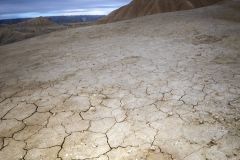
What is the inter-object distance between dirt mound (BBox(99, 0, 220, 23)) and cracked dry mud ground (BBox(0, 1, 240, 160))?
71.6 ft

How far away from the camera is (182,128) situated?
2.10 m

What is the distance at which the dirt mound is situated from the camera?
987 inches

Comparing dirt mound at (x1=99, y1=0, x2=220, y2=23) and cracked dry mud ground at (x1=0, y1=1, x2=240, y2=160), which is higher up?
dirt mound at (x1=99, y1=0, x2=220, y2=23)

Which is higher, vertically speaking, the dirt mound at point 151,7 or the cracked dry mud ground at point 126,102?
the dirt mound at point 151,7

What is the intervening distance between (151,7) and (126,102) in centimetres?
2549

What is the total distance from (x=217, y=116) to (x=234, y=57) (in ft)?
5.90

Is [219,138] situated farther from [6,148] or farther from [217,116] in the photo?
[6,148]

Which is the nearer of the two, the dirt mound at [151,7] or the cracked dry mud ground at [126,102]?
the cracked dry mud ground at [126,102]

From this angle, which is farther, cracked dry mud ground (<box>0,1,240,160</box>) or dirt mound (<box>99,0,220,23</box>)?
dirt mound (<box>99,0,220,23</box>)

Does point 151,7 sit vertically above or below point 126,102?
above

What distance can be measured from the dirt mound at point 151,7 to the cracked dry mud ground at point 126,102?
859 inches

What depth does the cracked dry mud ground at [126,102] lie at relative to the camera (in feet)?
6.37

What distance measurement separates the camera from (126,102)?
2.62 m

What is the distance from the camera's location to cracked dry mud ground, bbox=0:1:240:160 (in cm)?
194
